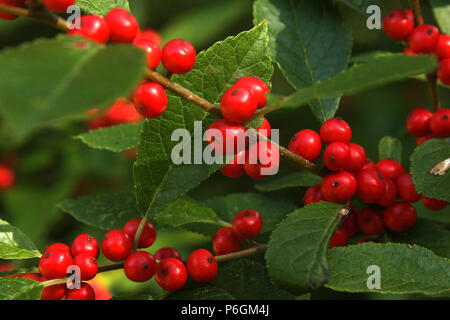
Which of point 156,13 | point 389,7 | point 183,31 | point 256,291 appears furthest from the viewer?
point 156,13

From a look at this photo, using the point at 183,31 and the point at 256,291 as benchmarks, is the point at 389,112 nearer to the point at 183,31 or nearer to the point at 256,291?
the point at 183,31

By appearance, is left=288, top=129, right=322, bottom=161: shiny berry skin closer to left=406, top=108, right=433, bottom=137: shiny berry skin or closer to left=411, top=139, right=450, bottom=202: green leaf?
left=411, top=139, right=450, bottom=202: green leaf

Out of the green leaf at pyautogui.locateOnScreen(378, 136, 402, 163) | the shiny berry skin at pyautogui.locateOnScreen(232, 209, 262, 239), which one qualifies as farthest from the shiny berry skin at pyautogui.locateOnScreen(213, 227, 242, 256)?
the green leaf at pyautogui.locateOnScreen(378, 136, 402, 163)

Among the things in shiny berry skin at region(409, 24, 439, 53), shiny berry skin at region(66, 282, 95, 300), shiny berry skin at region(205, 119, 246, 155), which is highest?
shiny berry skin at region(409, 24, 439, 53)

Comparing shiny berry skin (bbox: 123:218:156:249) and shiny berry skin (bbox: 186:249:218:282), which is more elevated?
shiny berry skin (bbox: 123:218:156:249)

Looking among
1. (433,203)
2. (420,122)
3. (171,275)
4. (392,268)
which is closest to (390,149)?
(420,122)

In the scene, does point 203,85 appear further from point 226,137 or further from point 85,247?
point 85,247

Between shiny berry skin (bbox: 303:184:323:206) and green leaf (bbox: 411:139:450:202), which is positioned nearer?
green leaf (bbox: 411:139:450:202)

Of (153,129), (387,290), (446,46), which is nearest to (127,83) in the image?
(153,129)
